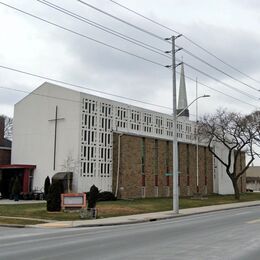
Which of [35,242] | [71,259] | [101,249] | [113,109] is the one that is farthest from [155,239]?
[113,109]

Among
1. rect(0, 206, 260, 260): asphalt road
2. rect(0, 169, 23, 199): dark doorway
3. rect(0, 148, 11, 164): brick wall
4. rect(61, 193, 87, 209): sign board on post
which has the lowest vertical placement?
rect(0, 206, 260, 260): asphalt road

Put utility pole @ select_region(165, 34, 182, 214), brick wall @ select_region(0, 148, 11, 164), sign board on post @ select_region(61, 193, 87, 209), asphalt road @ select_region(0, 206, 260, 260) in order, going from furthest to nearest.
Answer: brick wall @ select_region(0, 148, 11, 164) < utility pole @ select_region(165, 34, 182, 214) < sign board on post @ select_region(61, 193, 87, 209) < asphalt road @ select_region(0, 206, 260, 260)

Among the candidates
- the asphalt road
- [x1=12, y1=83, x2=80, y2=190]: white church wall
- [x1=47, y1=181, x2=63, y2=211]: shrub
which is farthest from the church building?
the asphalt road

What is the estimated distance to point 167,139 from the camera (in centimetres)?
5609

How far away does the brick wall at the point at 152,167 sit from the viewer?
1912 inches

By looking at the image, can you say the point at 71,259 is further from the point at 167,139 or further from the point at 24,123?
the point at 167,139

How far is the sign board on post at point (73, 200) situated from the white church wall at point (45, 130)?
14740 millimetres

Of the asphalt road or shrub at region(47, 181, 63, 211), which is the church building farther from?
the asphalt road

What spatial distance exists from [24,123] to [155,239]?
→ 124ft

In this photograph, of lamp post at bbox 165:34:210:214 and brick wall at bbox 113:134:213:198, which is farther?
brick wall at bbox 113:134:213:198

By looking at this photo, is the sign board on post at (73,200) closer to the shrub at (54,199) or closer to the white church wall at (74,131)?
the shrub at (54,199)

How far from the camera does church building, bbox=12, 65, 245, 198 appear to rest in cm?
4550

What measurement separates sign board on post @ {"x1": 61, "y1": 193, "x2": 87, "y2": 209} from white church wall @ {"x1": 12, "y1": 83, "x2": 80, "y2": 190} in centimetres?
1474

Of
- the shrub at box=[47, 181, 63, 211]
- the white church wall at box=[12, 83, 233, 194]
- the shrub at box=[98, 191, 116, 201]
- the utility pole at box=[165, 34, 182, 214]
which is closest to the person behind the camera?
the shrub at box=[47, 181, 63, 211]
